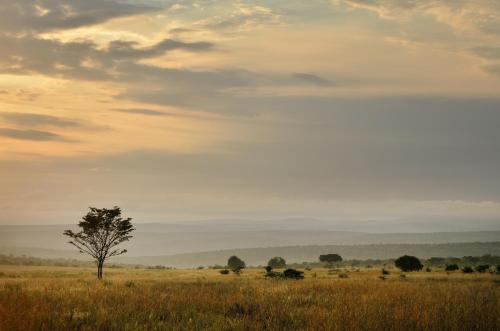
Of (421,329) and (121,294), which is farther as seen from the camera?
(121,294)

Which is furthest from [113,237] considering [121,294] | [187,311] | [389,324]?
[389,324]

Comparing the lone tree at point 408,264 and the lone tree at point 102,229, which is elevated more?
the lone tree at point 102,229

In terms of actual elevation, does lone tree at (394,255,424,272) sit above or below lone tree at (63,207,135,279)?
below

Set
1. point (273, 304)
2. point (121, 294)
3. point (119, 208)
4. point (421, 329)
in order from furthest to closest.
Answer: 1. point (119, 208)
2. point (121, 294)
3. point (273, 304)
4. point (421, 329)

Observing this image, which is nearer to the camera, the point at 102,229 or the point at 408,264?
the point at 102,229

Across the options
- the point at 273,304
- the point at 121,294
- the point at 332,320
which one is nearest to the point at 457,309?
the point at 332,320

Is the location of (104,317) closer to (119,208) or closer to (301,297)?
(301,297)

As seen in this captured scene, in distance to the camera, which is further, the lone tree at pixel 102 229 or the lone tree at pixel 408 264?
the lone tree at pixel 408 264

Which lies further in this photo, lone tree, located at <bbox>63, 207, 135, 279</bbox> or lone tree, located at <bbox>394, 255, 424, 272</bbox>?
lone tree, located at <bbox>394, 255, 424, 272</bbox>

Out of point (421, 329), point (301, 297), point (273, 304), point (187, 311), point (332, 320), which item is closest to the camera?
point (421, 329)

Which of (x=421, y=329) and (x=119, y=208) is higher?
(x=119, y=208)

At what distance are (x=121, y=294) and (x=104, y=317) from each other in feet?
17.3

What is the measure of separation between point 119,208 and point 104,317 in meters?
44.0

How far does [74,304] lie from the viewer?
15.5 m
